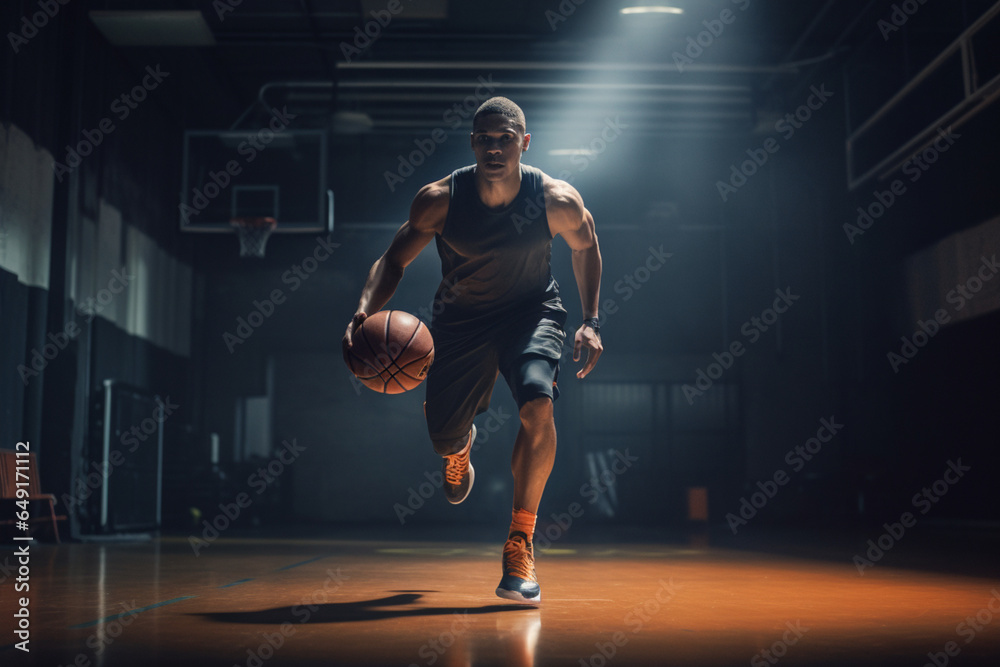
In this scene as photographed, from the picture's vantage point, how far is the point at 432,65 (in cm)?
951

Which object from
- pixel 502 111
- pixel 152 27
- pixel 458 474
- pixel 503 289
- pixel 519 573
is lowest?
pixel 519 573

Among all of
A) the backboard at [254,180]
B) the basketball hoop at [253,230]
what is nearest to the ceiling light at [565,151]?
the backboard at [254,180]

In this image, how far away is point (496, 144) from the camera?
318cm

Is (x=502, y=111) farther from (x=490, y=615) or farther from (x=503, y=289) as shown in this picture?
(x=490, y=615)

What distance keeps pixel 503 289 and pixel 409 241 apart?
15.3 inches

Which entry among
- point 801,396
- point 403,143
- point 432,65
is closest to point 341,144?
point 403,143

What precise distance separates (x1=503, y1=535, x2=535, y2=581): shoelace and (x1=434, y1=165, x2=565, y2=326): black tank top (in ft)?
2.75

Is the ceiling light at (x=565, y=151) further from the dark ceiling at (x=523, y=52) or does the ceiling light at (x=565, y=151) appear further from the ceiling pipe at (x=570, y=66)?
the ceiling pipe at (x=570, y=66)

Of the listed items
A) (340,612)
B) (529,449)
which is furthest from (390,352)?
(340,612)

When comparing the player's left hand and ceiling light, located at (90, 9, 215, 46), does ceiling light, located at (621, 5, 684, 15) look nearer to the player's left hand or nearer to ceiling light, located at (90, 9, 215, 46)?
ceiling light, located at (90, 9, 215, 46)

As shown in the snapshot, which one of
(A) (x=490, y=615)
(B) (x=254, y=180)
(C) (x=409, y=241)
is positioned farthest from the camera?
(B) (x=254, y=180)

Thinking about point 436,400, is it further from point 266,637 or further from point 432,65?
point 432,65

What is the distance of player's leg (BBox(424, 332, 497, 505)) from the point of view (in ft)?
11.3

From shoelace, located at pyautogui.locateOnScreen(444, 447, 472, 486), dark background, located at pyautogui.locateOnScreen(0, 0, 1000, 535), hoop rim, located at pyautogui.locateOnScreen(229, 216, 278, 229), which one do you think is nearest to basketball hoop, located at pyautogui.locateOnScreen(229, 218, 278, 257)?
hoop rim, located at pyautogui.locateOnScreen(229, 216, 278, 229)
